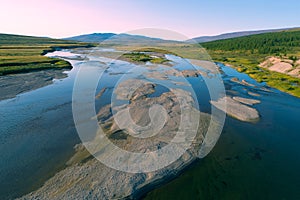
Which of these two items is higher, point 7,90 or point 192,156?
point 7,90

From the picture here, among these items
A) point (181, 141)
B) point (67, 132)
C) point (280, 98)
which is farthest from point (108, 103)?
point (280, 98)

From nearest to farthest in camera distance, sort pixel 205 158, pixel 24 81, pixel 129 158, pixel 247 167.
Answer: pixel 129 158 → pixel 247 167 → pixel 205 158 → pixel 24 81

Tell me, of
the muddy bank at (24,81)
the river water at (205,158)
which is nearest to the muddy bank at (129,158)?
the river water at (205,158)

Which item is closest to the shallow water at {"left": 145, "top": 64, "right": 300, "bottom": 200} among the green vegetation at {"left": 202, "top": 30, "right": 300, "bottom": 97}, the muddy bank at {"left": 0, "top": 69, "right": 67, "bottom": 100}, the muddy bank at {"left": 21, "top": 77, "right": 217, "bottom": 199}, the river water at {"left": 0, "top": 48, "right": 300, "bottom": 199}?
the river water at {"left": 0, "top": 48, "right": 300, "bottom": 199}

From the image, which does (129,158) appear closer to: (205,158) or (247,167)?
(205,158)

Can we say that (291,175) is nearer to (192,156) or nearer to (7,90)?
(192,156)

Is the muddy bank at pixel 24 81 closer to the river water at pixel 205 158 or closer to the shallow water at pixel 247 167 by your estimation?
the river water at pixel 205 158

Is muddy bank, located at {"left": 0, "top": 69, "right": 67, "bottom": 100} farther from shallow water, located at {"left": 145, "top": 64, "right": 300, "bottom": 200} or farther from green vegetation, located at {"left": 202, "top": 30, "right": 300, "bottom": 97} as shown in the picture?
green vegetation, located at {"left": 202, "top": 30, "right": 300, "bottom": 97}

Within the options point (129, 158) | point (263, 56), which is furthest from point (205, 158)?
point (263, 56)
